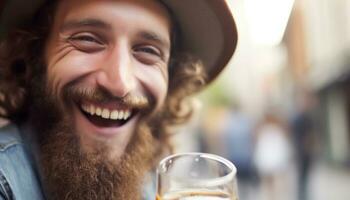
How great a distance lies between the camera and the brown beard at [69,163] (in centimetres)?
77

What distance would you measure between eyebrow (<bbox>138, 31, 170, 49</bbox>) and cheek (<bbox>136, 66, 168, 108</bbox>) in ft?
0.14

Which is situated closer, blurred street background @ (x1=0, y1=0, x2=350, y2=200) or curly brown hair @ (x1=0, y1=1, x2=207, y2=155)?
curly brown hair @ (x1=0, y1=1, x2=207, y2=155)

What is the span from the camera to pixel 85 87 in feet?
2.50

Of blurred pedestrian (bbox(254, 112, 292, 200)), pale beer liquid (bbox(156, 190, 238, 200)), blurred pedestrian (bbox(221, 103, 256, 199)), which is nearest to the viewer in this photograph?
pale beer liquid (bbox(156, 190, 238, 200))

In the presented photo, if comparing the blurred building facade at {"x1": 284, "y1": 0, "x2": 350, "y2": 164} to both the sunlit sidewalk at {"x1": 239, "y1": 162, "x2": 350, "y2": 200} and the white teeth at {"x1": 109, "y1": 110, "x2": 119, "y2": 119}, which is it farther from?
the white teeth at {"x1": 109, "y1": 110, "x2": 119, "y2": 119}

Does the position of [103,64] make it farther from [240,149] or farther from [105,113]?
[240,149]

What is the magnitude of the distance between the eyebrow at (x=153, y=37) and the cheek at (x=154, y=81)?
4cm

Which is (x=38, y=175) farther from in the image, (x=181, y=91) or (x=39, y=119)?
(x=181, y=91)

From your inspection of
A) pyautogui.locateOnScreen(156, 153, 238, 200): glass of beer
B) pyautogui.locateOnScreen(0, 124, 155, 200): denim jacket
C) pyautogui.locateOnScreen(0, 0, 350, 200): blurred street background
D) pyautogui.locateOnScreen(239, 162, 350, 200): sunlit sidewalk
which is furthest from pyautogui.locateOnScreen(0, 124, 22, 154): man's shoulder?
pyautogui.locateOnScreen(239, 162, 350, 200): sunlit sidewalk

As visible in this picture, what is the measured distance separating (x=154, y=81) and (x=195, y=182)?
21 centimetres

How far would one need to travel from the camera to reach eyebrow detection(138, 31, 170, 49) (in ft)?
2.57

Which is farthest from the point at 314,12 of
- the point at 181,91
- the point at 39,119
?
the point at 39,119

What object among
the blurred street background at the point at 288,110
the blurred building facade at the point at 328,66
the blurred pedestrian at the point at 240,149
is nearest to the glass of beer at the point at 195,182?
the blurred street background at the point at 288,110

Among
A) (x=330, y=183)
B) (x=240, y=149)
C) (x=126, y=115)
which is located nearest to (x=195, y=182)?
(x=126, y=115)
